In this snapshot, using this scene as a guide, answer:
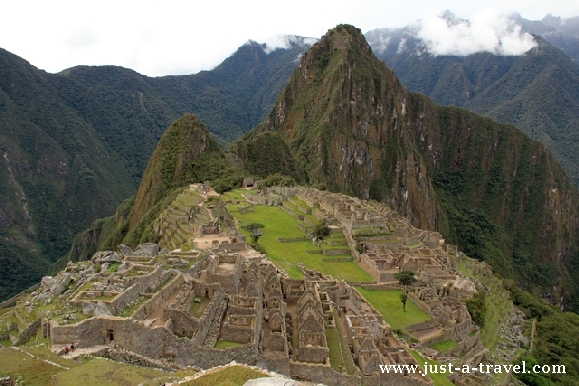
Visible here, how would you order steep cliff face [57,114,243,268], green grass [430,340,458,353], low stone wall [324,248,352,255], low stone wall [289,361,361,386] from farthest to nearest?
steep cliff face [57,114,243,268], low stone wall [324,248,352,255], green grass [430,340,458,353], low stone wall [289,361,361,386]

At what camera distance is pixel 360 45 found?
171 m

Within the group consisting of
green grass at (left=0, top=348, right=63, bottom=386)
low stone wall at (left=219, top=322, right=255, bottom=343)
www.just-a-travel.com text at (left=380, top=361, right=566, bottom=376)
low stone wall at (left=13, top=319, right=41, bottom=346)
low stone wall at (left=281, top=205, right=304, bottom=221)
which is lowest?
www.just-a-travel.com text at (left=380, top=361, right=566, bottom=376)

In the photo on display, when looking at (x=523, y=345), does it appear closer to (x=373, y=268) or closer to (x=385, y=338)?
(x=373, y=268)

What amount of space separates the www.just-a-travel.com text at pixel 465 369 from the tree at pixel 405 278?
9130 mm

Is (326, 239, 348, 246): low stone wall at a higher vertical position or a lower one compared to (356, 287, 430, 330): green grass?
higher

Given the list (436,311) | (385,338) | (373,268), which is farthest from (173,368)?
(373,268)

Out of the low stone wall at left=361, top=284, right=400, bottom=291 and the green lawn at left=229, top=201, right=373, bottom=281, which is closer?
the low stone wall at left=361, top=284, right=400, bottom=291

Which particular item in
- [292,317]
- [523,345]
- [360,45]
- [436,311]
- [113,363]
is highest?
[360,45]

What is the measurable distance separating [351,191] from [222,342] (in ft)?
409

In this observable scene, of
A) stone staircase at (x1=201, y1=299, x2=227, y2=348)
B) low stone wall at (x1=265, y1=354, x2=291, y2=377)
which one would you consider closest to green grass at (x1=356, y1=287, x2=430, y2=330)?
stone staircase at (x1=201, y1=299, x2=227, y2=348)

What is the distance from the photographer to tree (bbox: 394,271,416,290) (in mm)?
39344

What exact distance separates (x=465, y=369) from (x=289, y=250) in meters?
20.2

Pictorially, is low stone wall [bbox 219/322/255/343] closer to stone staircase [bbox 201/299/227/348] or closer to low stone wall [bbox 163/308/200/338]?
stone staircase [bbox 201/299/227/348]

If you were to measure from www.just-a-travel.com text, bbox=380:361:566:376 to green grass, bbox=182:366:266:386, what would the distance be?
8.59 m
